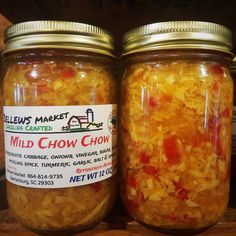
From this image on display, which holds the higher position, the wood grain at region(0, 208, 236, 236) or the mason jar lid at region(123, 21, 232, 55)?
the mason jar lid at region(123, 21, 232, 55)

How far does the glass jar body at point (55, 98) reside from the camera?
38 centimetres

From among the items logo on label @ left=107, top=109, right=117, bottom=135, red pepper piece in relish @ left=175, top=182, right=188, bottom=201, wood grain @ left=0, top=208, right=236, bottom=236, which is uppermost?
logo on label @ left=107, top=109, right=117, bottom=135

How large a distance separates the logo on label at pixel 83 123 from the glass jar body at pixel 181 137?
0.23 ft

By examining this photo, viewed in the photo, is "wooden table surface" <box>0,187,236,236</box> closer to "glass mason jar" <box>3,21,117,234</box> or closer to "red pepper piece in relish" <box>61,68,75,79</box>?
"glass mason jar" <box>3,21,117,234</box>

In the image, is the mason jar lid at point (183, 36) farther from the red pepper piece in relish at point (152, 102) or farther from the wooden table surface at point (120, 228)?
the wooden table surface at point (120, 228)

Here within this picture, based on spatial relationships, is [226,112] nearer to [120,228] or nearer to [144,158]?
[144,158]

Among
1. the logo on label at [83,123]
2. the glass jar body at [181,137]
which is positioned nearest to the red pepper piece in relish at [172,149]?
the glass jar body at [181,137]

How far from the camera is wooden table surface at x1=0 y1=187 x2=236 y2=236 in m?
0.40

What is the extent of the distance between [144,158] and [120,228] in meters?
0.12

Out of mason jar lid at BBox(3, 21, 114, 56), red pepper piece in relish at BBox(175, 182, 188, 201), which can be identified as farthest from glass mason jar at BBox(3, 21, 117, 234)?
red pepper piece in relish at BBox(175, 182, 188, 201)

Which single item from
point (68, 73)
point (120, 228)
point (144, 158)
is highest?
point (68, 73)

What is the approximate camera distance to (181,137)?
1.25 feet

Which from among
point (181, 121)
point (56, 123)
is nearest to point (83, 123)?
point (56, 123)

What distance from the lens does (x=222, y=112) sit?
1.31ft
